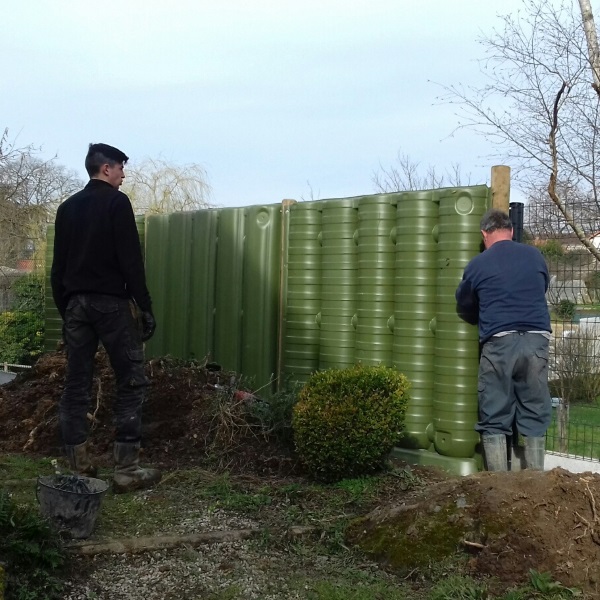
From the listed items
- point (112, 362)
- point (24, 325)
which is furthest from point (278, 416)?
point (24, 325)

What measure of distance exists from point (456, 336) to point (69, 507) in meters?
3.10

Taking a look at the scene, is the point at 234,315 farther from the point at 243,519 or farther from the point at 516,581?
the point at 516,581

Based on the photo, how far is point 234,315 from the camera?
7.79 metres

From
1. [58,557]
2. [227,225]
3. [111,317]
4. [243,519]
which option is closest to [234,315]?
[227,225]

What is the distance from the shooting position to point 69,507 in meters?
3.93

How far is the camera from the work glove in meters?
5.08

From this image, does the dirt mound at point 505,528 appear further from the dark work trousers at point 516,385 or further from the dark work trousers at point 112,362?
the dark work trousers at point 112,362

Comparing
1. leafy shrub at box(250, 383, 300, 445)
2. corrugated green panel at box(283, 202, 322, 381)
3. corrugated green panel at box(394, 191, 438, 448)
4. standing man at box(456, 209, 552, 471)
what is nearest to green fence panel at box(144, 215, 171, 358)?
corrugated green panel at box(283, 202, 322, 381)

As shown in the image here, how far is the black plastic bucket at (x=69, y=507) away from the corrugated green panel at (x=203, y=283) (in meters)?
3.99

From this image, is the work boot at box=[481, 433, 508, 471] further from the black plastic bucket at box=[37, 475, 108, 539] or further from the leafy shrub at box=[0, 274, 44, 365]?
the leafy shrub at box=[0, 274, 44, 365]

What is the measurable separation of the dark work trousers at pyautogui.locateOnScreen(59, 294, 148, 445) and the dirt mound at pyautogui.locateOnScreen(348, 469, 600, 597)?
66.5 inches

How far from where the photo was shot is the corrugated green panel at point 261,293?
733cm

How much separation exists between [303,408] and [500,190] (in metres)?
2.14

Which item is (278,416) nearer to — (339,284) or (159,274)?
(339,284)
